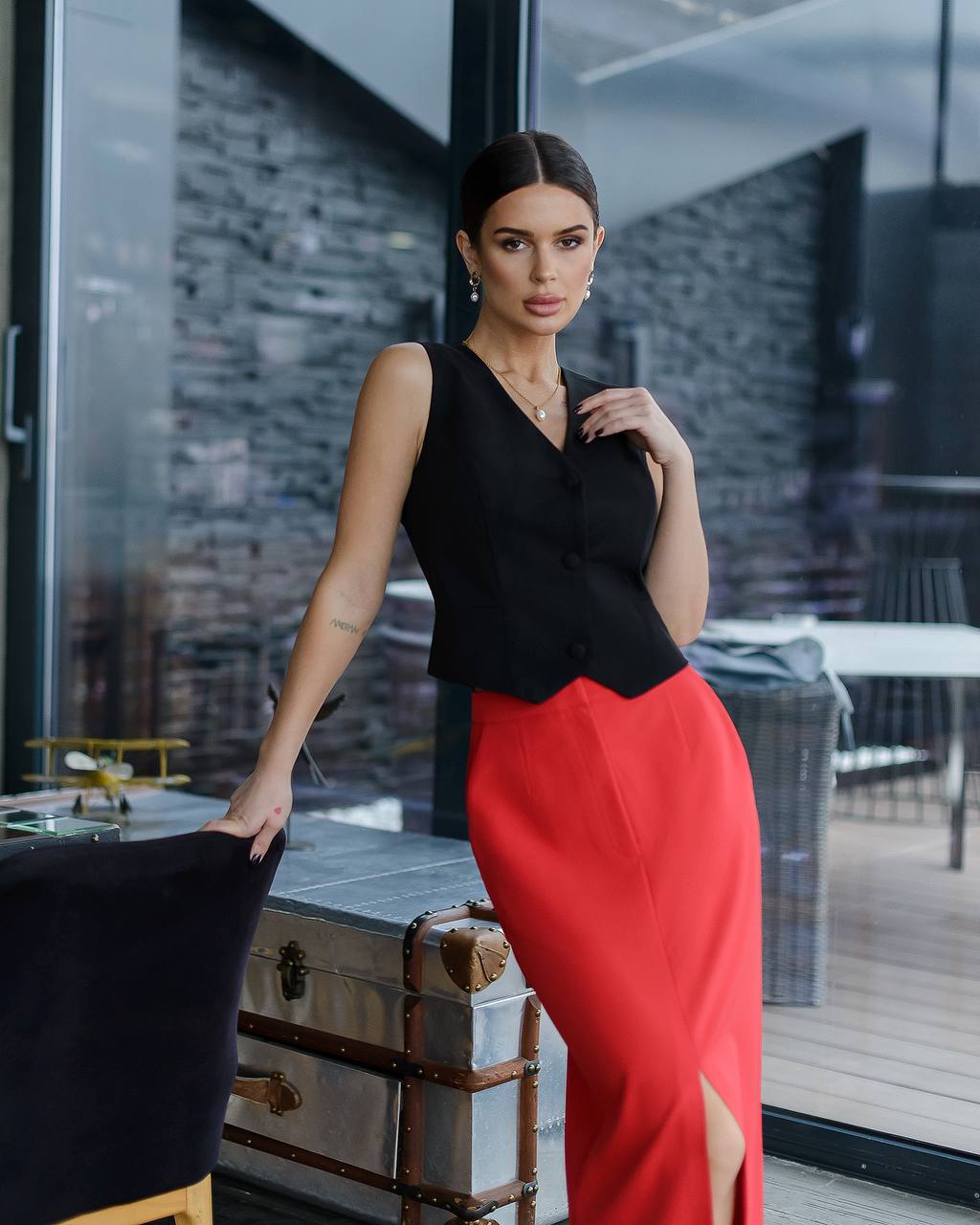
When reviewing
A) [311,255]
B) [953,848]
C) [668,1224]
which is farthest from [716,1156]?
[311,255]

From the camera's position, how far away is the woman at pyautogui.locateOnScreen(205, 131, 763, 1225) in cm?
154

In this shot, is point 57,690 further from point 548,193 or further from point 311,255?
point 548,193

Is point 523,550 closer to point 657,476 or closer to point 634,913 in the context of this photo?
point 657,476

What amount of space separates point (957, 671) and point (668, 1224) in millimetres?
1330

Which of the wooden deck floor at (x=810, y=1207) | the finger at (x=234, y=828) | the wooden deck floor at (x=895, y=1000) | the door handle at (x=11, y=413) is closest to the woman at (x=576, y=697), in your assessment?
the finger at (x=234, y=828)

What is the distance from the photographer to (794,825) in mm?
2850

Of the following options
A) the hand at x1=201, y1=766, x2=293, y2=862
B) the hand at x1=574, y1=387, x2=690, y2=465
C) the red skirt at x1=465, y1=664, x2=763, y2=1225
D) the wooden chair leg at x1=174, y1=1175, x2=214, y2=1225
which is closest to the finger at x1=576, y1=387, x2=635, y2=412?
the hand at x1=574, y1=387, x2=690, y2=465

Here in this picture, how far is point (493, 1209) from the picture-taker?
7.25ft

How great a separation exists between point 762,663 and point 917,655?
13.5 inches

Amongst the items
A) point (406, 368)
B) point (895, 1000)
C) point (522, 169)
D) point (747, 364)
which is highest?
point (522, 169)

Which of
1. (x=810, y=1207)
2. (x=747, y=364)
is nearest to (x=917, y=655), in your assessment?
(x=747, y=364)

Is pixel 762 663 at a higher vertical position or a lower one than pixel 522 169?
lower

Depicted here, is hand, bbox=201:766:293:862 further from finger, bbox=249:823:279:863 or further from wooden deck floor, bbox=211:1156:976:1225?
wooden deck floor, bbox=211:1156:976:1225

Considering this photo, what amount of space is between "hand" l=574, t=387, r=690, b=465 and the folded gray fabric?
1141 mm
